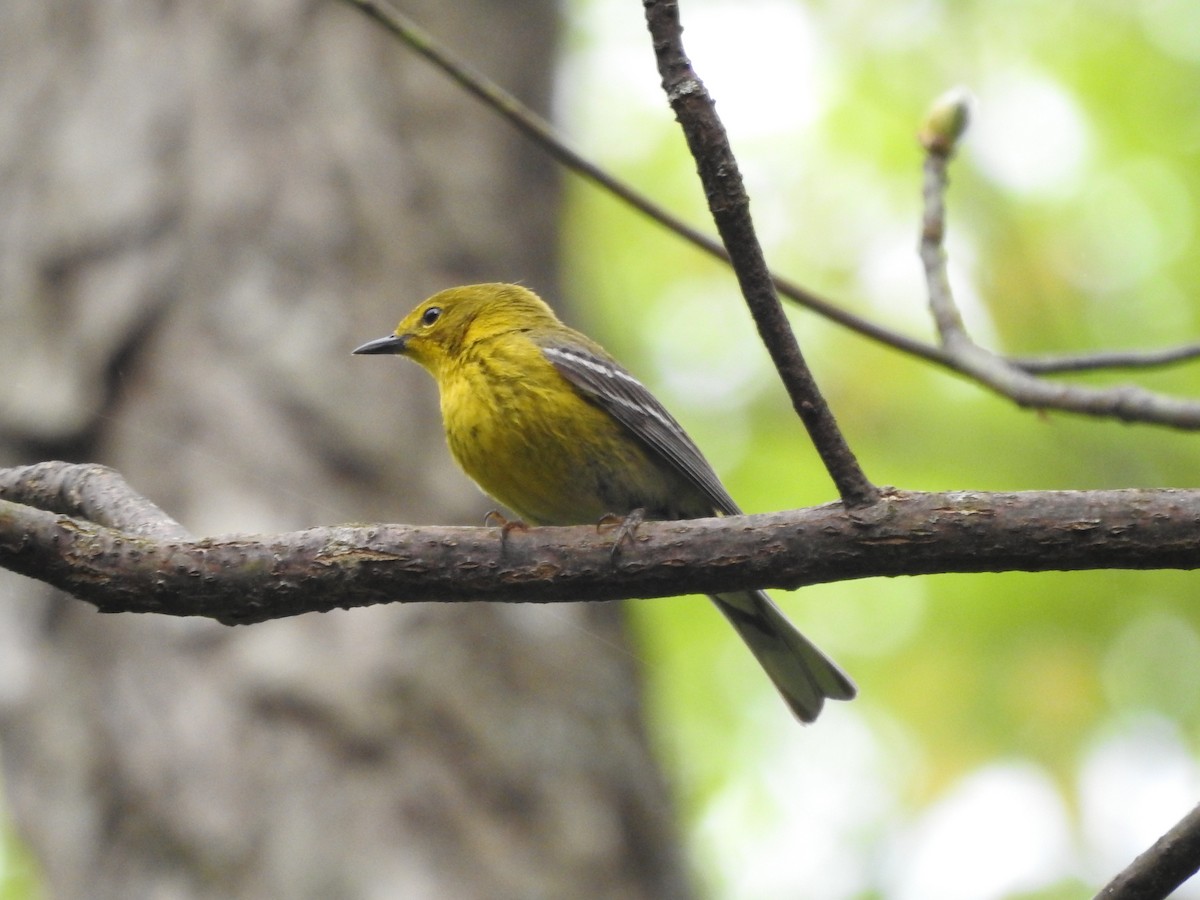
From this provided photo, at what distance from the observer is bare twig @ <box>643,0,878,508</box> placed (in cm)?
244

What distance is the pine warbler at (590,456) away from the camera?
182 inches

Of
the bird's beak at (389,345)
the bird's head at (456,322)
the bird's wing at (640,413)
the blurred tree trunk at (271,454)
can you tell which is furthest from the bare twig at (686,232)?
the blurred tree trunk at (271,454)

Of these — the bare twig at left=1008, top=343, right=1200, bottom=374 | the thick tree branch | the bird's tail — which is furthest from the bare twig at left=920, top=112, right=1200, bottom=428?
the bird's tail

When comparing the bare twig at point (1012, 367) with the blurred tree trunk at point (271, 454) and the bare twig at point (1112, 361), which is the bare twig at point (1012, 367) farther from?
the blurred tree trunk at point (271, 454)

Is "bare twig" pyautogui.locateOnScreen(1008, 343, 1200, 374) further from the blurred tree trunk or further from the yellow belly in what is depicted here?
the blurred tree trunk

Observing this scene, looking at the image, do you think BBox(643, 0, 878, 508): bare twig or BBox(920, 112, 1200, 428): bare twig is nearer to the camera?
BBox(643, 0, 878, 508): bare twig

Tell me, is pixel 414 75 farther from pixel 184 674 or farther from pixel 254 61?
pixel 184 674

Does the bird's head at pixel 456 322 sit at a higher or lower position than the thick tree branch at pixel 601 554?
higher

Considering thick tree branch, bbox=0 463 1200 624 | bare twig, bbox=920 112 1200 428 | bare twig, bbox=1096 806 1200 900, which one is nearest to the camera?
bare twig, bbox=1096 806 1200 900

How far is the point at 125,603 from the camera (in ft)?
8.92

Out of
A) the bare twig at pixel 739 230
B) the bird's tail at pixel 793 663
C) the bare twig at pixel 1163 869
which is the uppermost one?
the bare twig at pixel 739 230

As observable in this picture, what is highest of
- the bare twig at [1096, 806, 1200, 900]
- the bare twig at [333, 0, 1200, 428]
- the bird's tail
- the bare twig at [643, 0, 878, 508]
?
the bare twig at [333, 0, 1200, 428]

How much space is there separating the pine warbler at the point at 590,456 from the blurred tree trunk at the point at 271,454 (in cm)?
122

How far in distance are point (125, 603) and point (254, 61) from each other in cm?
487
